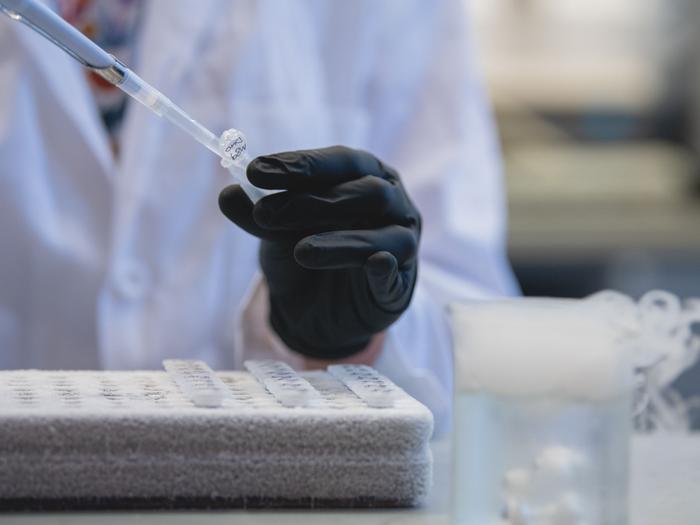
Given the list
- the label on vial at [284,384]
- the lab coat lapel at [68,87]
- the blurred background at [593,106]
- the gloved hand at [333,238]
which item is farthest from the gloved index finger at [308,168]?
the blurred background at [593,106]

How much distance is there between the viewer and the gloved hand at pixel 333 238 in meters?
0.70

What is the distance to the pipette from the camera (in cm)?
64

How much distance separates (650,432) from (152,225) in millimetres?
560

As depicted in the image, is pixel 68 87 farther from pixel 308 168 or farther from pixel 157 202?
pixel 308 168

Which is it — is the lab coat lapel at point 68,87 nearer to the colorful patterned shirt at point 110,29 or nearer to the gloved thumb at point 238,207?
the colorful patterned shirt at point 110,29

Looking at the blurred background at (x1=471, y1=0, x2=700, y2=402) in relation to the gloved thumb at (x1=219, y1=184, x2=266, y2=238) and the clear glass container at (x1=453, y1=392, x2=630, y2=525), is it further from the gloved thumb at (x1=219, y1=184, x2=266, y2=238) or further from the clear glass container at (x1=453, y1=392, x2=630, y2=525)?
the clear glass container at (x1=453, y1=392, x2=630, y2=525)

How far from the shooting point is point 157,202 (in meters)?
1.11

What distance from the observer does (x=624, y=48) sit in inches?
108

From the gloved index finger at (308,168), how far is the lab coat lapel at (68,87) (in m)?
0.46

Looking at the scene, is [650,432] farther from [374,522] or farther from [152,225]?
[152,225]

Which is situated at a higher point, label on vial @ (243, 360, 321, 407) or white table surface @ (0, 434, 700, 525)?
label on vial @ (243, 360, 321, 407)

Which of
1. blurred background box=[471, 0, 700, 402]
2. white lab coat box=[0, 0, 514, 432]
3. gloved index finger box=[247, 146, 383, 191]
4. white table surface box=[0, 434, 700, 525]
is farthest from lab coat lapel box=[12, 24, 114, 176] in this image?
blurred background box=[471, 0, 700, 402]

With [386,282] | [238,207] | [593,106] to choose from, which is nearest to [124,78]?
[238,207]

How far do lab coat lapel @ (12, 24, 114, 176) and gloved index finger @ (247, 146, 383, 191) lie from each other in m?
0.46
